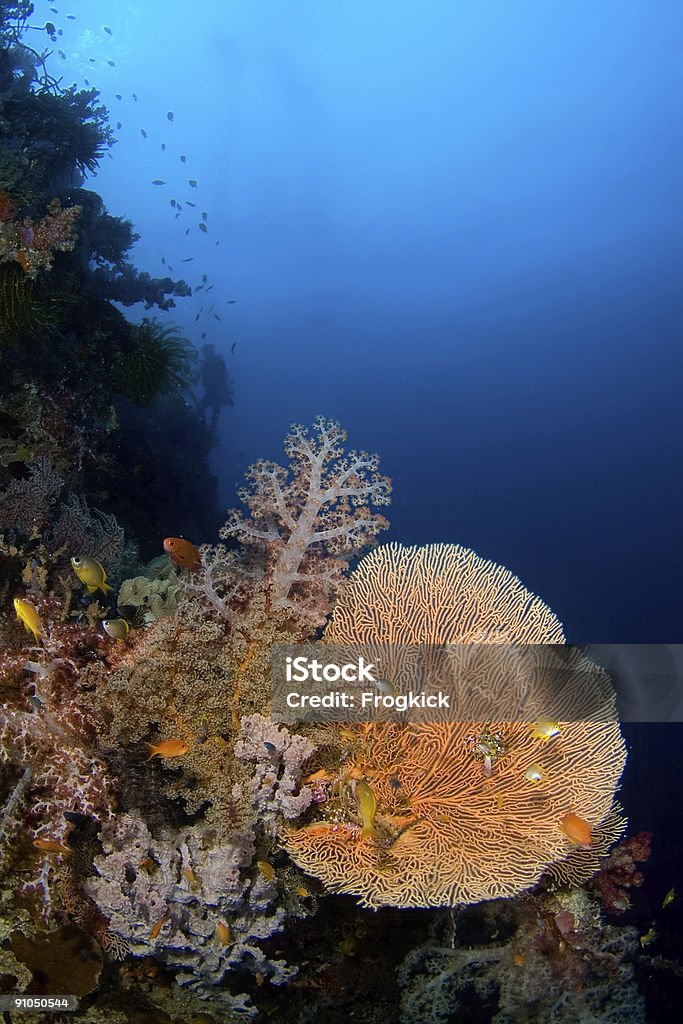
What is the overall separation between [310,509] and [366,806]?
209cm

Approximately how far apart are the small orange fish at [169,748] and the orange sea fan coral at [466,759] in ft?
2.82

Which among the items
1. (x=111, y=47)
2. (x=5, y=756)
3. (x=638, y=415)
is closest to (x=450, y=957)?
(x=5, y=756)

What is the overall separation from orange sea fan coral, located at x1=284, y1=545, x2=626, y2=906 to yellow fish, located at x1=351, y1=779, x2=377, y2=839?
0.08 m

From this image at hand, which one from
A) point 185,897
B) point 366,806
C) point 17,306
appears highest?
→ point 17,306

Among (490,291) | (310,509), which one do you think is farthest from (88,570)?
(490,291)

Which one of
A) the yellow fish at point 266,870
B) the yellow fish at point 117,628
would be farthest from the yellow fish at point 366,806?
the yellow fish at point 117,628

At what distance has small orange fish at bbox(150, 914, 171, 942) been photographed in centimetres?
313

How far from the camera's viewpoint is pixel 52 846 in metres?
3.19

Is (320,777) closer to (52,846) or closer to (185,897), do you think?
(185,897)

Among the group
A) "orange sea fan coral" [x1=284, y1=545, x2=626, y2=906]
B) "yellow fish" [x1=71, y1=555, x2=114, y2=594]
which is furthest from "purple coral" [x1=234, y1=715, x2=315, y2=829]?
"yellow fish" [x1=71, y1=555, x2=114, y2=594]

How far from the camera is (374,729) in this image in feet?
11.9

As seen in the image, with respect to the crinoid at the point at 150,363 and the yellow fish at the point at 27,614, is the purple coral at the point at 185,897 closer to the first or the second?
the yellow fish at the point at 27,614

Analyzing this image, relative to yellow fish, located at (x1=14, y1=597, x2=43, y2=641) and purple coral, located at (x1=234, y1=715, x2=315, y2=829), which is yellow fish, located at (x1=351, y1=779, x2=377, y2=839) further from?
yellow fish, located at (x1=14, y1=597, x2=43, y2=641)

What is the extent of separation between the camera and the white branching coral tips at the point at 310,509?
4.12 meters
